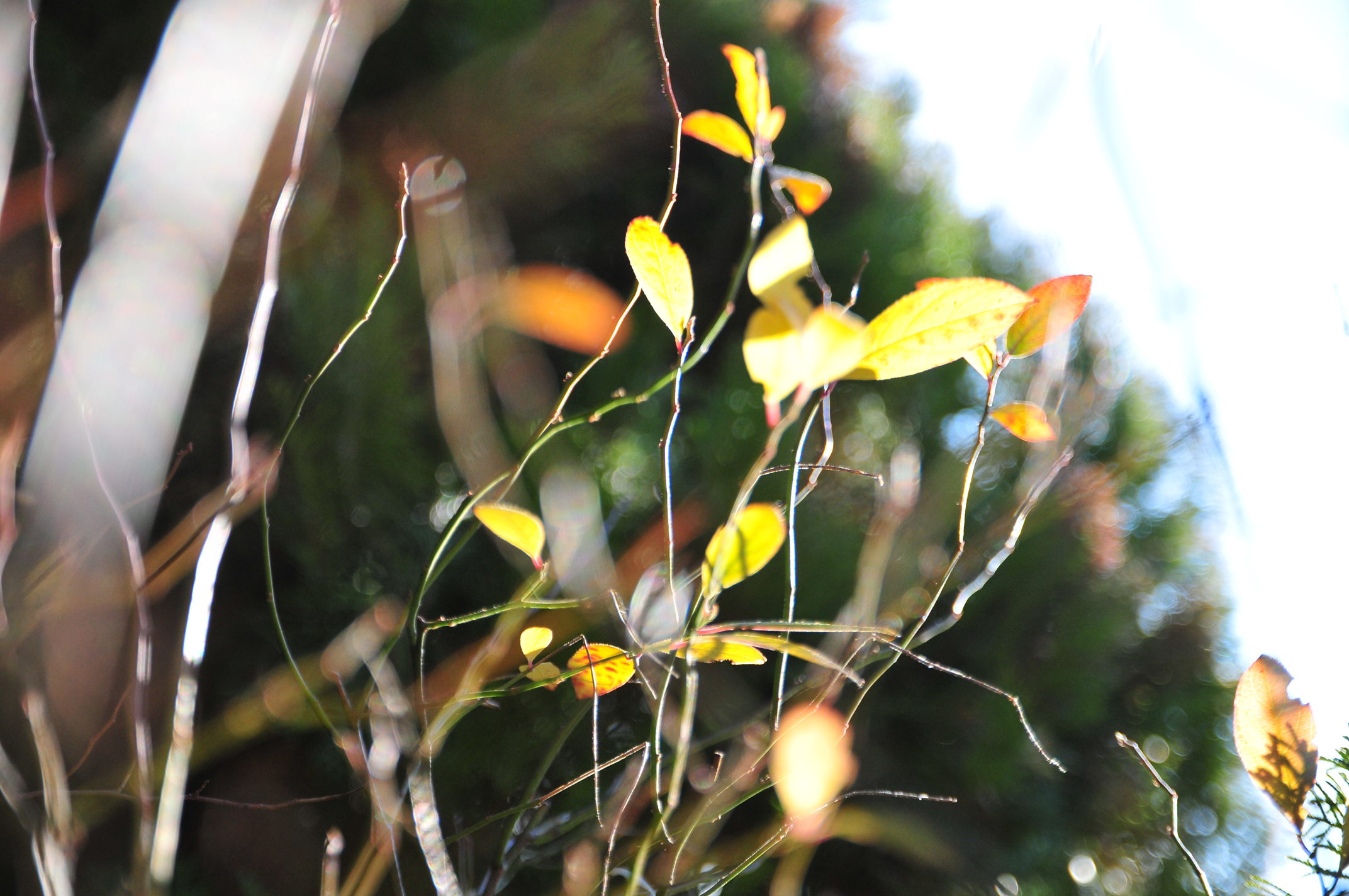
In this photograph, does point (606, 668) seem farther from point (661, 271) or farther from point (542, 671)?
point (661, 271)

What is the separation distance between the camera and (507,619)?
27cm

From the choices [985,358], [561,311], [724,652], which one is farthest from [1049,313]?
[561,311]

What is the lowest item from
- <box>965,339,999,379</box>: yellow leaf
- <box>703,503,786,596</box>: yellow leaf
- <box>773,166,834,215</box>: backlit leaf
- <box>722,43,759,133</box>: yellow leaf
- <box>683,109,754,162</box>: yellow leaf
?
<box>703,503,786,596</box>: yellow leaf

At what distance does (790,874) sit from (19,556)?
0.38 metres

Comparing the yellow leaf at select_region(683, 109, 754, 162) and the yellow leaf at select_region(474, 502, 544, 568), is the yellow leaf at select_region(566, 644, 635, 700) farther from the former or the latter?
the yellow leaf at select_region(683, 109, 754, 162)

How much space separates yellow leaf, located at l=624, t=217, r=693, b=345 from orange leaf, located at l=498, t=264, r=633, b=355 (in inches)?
10.9

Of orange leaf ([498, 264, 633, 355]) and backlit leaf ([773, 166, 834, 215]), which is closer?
backlit leaf ([773, 166, 834, 215])

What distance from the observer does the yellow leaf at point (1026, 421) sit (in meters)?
0.21

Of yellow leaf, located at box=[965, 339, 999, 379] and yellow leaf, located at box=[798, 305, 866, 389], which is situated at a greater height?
yellow leaf, located at box=[798, 305, 866, 389]

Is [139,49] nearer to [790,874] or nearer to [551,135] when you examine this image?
[551,135]

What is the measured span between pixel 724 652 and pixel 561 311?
0.34m

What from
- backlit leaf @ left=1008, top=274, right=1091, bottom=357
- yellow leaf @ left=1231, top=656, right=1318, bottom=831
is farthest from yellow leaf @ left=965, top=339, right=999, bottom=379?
yellow leaf @ left=1231, top=656, right=1318, bottom=831

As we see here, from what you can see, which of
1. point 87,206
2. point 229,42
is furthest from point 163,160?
point 87,206

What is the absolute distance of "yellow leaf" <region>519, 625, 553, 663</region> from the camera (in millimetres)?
223
